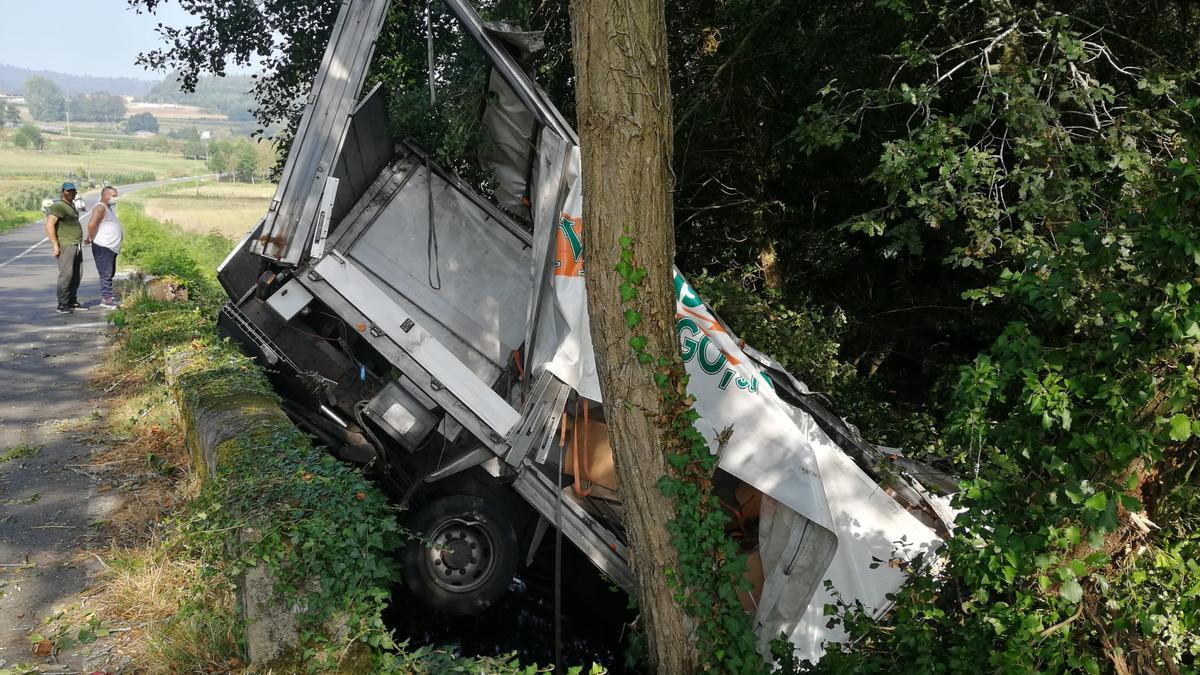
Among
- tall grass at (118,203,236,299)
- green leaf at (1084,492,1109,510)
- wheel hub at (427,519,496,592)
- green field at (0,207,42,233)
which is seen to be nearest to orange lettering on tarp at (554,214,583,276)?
wheel hub at (427,519,496,592)

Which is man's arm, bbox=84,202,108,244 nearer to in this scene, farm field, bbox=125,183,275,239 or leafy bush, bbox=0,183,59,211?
farm field, bbox=125,183,275,239

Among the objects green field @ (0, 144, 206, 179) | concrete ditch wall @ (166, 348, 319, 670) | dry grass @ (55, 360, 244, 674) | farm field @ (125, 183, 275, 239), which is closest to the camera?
concrete ditch wall @ (166, 348, 319, 670)

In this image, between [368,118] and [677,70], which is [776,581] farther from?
[677,70]

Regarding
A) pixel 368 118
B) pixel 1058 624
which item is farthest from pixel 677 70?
pixel 1058 624

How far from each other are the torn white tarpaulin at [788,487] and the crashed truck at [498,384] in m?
0.01

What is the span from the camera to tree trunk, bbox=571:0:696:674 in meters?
4.30

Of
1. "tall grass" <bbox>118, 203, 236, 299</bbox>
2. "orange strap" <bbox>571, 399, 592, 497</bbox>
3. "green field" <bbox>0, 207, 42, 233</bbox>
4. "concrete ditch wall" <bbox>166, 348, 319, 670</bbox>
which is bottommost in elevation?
"green field" <bbox>0, 207, 42, 233</bbox>

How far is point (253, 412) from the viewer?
19.3ft

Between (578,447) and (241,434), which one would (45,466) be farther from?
(578,447)

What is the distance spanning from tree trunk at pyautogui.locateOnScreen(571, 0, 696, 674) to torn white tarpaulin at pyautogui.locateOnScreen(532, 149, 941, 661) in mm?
652

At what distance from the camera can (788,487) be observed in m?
5.38

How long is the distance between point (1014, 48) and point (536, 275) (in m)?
3.55

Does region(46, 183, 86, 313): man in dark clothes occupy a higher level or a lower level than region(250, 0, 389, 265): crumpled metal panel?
lower

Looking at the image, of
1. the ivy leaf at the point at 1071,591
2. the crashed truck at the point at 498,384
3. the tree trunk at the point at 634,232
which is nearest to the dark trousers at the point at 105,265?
the crashed truck at the point at 498,384
